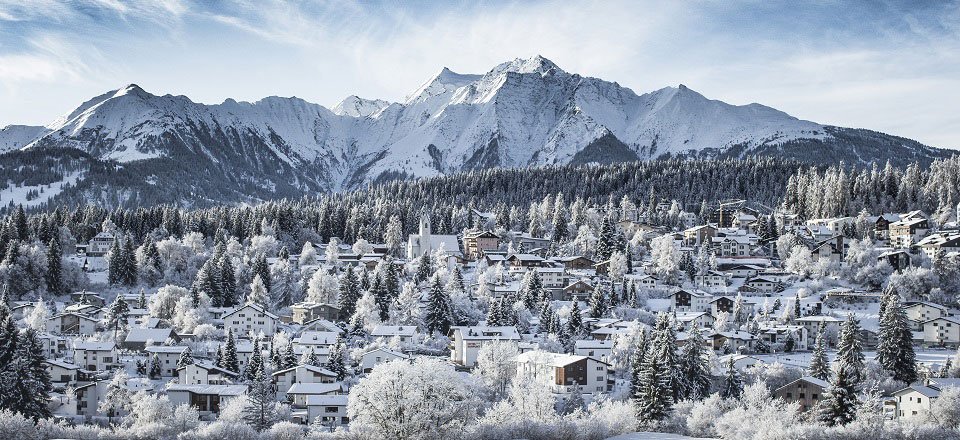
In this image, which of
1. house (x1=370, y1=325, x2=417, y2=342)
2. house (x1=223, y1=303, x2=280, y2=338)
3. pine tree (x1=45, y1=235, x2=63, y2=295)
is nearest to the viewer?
house (x1=370, y1=325, x2=417, y2=342)

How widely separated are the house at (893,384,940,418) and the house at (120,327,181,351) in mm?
61170

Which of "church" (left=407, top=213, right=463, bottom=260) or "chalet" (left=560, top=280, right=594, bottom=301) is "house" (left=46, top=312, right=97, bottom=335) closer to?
"church" (left=407, top=213, right=463, bottom=260)

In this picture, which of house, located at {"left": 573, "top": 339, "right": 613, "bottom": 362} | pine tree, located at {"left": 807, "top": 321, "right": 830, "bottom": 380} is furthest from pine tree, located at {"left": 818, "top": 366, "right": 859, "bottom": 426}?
house, located at {"left": 573, "top": 339, "right": 613, "bottom": 362}

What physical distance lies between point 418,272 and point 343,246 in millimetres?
30972

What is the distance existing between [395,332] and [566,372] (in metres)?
21.3

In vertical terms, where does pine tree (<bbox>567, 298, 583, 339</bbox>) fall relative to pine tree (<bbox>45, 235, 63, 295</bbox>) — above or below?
below

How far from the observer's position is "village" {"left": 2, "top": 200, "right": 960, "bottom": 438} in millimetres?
68750

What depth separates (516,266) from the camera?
377 feet

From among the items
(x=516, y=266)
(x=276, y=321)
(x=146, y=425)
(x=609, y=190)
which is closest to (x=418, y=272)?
(x=516, y=266)

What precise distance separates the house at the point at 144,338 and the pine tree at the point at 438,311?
24.2m

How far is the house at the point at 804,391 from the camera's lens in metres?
65.7

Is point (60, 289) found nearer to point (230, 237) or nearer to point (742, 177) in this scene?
point (230, 237)

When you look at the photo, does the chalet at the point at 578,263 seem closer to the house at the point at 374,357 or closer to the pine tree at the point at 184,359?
the house at the point at 374,357

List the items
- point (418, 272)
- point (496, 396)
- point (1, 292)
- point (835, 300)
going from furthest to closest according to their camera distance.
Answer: point (418, 272), point (1, 292), point (835, 300), point (496, 396)
